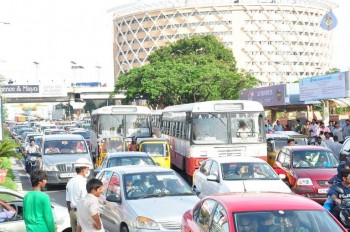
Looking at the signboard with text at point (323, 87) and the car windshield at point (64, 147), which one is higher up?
the signboard with text at point (323, 87)

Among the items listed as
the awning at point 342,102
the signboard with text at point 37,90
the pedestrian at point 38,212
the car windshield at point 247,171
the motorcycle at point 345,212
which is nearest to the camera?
the pedestrian at point 38,212

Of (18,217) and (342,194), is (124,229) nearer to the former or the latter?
(18,217)

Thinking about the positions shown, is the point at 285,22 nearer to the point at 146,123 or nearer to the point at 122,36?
the point at 122,36

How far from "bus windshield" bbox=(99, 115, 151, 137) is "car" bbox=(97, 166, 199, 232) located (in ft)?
53.4

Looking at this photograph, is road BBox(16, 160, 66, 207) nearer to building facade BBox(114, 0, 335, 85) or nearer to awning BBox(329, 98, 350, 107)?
awning BBox(329, 98, 350, 107)

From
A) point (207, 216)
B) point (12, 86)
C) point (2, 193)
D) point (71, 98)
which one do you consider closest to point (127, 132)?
point (2, 193)

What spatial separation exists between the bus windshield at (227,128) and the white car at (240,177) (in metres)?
5.59

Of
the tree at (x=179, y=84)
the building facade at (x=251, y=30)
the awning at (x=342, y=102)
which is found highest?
the building facade at (x=251, y=30)

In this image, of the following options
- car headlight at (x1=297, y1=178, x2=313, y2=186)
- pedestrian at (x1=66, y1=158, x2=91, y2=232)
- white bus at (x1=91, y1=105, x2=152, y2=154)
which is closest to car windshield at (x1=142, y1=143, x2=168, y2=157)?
white bus at (x1=91, y1=105, x2=152, y2=154)

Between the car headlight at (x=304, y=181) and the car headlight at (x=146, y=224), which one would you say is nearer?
the car headlight at (x=146, y=224)

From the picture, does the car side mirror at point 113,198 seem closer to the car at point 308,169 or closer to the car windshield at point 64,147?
the car at point 308,169

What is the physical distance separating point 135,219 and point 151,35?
155784 mm

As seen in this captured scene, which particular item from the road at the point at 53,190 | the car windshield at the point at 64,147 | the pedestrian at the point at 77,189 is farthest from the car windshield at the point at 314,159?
the pedestrian at the point at 77,189

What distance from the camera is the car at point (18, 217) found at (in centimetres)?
1036
